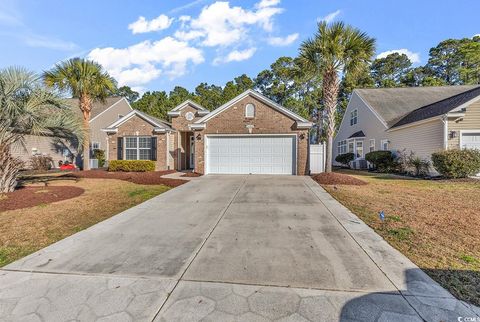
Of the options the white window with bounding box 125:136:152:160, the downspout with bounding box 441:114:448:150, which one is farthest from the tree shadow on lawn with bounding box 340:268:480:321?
the white window with bounding box 125:136:152:160

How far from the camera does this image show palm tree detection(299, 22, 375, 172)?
37.0ft

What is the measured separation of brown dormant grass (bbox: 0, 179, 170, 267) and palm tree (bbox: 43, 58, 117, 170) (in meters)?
7.44

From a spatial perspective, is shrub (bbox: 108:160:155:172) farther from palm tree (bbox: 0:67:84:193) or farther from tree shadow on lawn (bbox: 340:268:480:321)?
tree shadow on lawn (bbox: 340:268:480:321)

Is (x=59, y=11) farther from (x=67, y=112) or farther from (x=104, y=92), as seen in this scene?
(x=104, y=92)

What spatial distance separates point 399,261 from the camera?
10.8 ft

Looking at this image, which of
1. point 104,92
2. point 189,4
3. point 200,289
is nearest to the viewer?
point 200,289

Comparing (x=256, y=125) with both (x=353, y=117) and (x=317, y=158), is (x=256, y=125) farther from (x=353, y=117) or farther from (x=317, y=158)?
(x=353, y=117)

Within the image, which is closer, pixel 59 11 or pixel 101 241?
pixel 101 241

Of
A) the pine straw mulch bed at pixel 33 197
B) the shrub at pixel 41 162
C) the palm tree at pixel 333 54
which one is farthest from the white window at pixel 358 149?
the shrub at pixel 41 162

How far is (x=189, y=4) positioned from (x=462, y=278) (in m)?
13.0

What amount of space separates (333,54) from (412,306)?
11673 millimetres

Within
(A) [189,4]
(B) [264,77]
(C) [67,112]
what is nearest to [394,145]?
(A) [189,4]

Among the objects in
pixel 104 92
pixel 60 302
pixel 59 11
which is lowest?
pixel 60 302

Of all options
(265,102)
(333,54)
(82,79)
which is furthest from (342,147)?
(82,79)
